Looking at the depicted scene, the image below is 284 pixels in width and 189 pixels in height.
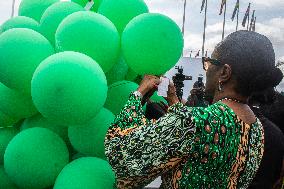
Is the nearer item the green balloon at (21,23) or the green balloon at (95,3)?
the green balloon at (21,23)

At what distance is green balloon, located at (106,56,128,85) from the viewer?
2111 mm

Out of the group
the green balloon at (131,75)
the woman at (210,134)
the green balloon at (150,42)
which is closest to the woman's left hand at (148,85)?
the woman at (210,134)

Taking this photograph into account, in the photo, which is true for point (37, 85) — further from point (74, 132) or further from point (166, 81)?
point (166, 81)

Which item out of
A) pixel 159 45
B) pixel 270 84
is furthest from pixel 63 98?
pixel 270 84

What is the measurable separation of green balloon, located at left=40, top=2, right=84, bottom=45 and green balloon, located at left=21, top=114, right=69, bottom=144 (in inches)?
17.8

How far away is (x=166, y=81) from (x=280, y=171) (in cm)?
108

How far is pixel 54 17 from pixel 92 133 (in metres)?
0.71

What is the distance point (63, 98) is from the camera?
5.20ft

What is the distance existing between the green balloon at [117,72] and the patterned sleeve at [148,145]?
695mm

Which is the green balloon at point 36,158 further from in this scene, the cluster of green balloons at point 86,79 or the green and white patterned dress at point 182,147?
the green and white patterned dress at point 182,147

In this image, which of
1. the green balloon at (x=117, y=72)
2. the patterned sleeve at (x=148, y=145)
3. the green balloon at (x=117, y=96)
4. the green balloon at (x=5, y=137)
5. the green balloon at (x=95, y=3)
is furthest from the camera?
the green balloon at (x=95, y=3)

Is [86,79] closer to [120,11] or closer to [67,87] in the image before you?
[67,87]

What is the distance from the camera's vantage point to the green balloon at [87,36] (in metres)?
1.81

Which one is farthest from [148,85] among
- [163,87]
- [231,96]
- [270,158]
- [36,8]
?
[36,8]
